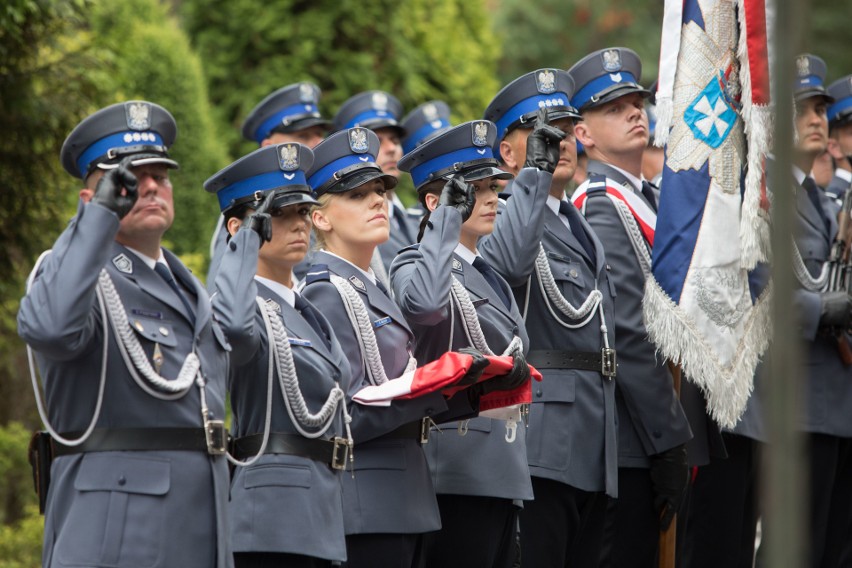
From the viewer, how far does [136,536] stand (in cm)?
378

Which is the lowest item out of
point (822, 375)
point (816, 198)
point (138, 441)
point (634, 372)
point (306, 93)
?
point (138, 441)

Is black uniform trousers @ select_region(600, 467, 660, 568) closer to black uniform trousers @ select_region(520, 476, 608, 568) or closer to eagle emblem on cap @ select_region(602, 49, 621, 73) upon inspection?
black uniform trousers @ select_region(520, 476, 608, 568)

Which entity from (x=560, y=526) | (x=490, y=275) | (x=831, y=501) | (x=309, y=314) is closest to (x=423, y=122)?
(x=831, y=501)

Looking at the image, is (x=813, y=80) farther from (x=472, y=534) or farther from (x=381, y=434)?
(x=381, y=434)

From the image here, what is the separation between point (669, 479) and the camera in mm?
5570

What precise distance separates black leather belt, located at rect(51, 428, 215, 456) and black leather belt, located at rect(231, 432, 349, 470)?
457mm

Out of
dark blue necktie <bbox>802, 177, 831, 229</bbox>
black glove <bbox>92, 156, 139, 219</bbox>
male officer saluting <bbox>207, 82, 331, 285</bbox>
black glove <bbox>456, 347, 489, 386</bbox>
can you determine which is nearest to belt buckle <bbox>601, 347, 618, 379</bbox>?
black glove <bbox>456, 347, 489, 386</bbox>

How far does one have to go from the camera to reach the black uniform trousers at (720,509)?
6.30 m

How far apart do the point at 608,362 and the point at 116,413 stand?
7.44ft

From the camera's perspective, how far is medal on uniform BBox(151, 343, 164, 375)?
12.9ft

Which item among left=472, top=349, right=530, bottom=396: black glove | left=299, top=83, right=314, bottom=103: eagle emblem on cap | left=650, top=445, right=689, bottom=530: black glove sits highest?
left=299, top=83, right=314, bottom=103: eagle emblem on cap

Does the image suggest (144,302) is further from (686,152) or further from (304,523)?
(686,152)

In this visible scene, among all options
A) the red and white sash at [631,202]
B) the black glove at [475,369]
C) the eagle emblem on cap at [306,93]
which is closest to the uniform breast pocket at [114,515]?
the black glove at [475,369]

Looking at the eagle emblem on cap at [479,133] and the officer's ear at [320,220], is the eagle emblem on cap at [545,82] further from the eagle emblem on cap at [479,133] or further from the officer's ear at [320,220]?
the officer's ear at [320,220]
